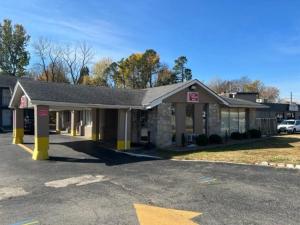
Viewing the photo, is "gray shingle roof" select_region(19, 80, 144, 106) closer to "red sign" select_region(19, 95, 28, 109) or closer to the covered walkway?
"red sign" select_region(19, 95, 28, 109)

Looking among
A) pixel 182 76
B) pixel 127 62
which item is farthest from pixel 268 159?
pixel 182 76

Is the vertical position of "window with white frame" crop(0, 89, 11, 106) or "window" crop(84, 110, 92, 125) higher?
"window with white frame" crop(0, 89, 11, 106)

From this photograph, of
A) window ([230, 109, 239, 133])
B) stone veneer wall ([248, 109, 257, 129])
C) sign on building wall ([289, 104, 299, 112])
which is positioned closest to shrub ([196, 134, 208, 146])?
window ([230, 109, 239, 133])

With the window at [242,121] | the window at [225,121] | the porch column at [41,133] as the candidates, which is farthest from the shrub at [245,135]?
the porch column at [41,133]

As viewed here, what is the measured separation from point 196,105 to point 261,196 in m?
13.3

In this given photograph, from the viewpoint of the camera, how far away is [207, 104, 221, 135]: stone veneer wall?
22.4 m

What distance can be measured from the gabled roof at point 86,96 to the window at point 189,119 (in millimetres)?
1499

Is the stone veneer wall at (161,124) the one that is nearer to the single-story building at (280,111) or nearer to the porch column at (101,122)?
the porch column at (101,122)

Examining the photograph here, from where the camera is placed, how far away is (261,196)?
27.9 feet

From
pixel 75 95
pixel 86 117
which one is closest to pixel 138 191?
pixel 75 95

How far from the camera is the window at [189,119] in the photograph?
21.1 meters

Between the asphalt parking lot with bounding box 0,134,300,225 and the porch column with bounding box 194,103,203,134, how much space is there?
305 inches

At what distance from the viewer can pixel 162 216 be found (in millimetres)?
7090

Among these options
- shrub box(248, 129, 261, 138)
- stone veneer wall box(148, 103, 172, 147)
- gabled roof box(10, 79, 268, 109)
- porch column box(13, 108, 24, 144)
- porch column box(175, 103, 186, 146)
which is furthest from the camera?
shrub box(248, 129, 261, 138)
